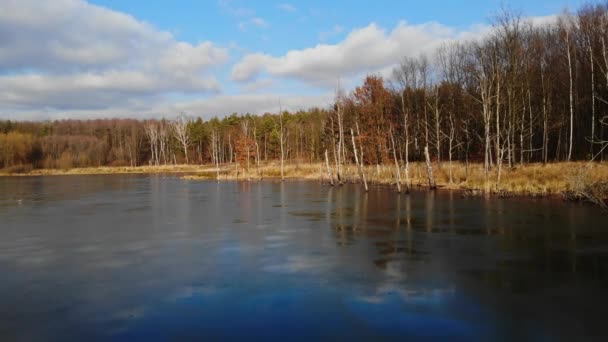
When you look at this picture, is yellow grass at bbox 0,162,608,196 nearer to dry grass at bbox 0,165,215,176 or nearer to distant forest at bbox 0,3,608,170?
distant forest at bbox 0,3,608,170

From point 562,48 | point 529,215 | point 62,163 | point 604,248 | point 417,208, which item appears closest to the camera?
point 604,248

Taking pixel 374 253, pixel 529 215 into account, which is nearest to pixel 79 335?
pixel 374 253

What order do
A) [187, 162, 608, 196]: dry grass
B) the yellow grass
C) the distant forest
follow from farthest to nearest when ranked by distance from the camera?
the distant forest, the yellow grass, [187, 162, 608, 196]: dry grass

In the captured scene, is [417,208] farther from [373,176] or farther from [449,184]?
[373,176]

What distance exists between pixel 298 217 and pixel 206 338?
1513cm

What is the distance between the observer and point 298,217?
22766mm

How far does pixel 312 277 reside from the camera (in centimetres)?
1149

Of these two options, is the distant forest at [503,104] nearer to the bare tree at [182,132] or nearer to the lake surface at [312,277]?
the lake surface at [312,277]

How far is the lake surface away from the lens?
8.16 m

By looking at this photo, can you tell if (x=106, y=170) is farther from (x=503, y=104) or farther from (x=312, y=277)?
(x=312, y=277)

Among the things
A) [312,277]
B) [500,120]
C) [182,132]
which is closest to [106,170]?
[182,132]

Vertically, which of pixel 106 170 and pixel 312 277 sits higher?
pixel 106 170

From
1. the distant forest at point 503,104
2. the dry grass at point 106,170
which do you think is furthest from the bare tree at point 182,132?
the distant forest at point 503,104

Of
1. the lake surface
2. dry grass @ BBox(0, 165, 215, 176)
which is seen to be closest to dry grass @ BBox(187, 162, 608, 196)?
the lake surface
